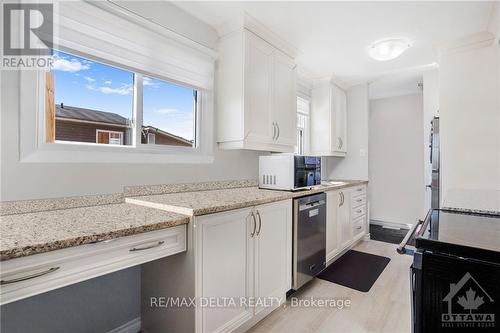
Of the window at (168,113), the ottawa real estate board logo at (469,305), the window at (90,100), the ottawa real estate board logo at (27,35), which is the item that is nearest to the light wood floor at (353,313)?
the ottawa real estate board logo at (469,305)

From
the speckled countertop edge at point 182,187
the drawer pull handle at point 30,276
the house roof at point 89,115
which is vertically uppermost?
the house roof at point 89,115

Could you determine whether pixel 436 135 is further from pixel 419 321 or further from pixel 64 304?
pixel 64 304

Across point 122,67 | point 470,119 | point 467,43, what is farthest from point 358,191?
point 122,67

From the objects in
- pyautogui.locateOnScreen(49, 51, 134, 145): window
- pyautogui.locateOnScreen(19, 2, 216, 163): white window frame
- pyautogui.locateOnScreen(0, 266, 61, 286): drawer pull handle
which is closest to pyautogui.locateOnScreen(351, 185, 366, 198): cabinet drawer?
pyautogui.locateOnScreen(19, 2, 216, 163): white window frame

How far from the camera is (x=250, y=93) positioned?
7.23 ft

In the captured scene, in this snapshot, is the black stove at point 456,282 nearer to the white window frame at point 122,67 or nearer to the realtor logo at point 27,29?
the white window frame at point 122,67

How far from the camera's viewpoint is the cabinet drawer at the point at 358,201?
3.29 metres

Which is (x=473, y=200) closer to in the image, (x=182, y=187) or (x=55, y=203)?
(x=182, y=187)

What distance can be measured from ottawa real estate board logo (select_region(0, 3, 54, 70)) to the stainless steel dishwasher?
1.90 meters

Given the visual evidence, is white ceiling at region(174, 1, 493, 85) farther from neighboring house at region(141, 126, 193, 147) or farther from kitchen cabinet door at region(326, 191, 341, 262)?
kitchen cabinet door at region(326, 191, 341, 262)

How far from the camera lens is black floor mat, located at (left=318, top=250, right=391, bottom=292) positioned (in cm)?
245

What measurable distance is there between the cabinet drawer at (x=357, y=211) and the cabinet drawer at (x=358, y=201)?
4 cm

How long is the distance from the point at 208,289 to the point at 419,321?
988 millimetres

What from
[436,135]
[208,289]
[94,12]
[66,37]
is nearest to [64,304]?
[208,289]
